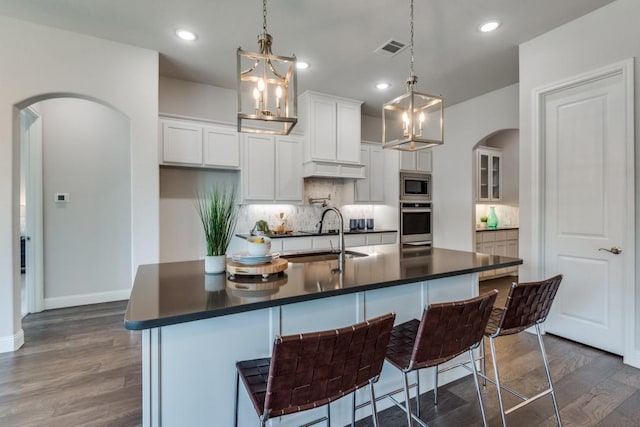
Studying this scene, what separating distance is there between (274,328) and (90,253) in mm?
3736

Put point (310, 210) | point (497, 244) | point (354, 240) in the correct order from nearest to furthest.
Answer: point (354, 240) → point (310, 210) → point (497, 244)

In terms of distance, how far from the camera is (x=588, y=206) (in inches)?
113

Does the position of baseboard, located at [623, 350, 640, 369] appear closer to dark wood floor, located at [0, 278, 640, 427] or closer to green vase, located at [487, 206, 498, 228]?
dark wood floor, located at [0, 278, 640, 427]

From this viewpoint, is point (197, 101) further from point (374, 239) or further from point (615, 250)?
point (615, 250)

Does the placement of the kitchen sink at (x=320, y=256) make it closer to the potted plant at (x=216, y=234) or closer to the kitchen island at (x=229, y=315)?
the kitchen island at (x=229, y=315)

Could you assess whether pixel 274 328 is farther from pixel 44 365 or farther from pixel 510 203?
pixel 510 203

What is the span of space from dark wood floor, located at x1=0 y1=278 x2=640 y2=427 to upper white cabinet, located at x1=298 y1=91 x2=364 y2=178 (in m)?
2.93

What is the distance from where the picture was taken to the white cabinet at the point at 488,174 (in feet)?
18.8

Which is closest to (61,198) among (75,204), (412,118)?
(75,204)

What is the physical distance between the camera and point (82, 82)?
306 centimetres

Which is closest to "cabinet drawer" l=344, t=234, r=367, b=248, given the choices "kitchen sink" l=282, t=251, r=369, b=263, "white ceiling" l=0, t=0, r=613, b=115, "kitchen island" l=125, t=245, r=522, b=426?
"kitchen sink" l=282, t=251, r=369, b=263

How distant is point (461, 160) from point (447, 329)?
4.31 metres

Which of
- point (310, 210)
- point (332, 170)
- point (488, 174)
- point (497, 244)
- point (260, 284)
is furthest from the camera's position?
point (488, 174)

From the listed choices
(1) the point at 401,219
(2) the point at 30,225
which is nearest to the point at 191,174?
(2) the point at 30,225
